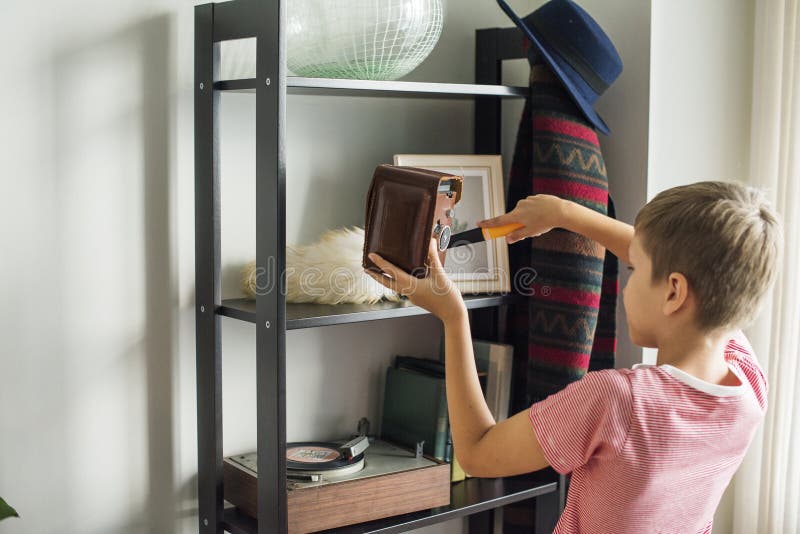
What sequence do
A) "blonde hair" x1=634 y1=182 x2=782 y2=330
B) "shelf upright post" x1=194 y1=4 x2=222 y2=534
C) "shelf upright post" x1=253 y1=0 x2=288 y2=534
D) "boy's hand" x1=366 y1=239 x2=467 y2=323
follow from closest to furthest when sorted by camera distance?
"blonde hair" x1=634 y1=182 x2=782 y2=330
"boy's hand" x1=366 y1=239 x2=467 y2=323
"shelf upright post" x1=253 y1=0 x2=288 y2=534
"shelf upright post" x1=194 y1=4 x2=222 y2=534

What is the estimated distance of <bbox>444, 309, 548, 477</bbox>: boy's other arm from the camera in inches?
44.4

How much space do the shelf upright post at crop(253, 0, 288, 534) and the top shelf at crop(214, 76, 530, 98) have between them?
0.05 meters

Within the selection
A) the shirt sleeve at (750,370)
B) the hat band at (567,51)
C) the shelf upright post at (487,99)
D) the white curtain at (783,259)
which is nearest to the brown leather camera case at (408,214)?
the shirt sleeve at (750,370)

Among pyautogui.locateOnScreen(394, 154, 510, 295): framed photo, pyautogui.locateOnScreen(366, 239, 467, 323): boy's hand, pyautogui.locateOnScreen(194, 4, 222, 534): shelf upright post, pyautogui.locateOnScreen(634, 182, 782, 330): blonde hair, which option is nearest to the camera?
pyautogui.locateOnScreen(634, 182, 782, 330): blonde hair

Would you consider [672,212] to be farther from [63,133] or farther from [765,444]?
[765,444]

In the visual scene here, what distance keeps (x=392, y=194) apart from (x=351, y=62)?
38cm

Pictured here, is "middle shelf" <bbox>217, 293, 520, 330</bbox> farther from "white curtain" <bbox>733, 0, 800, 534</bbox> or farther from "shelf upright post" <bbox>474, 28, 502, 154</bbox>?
"white curtain" <bbox>733, 0, 800, 534</bbox>

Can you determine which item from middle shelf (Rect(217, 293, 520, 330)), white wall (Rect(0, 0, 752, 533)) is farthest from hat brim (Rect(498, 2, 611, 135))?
middle shelf (Rect(217, 293, 520, 330))

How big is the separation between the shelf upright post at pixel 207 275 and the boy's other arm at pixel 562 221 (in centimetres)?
50

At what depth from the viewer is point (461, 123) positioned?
200 centimetres

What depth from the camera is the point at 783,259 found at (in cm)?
197

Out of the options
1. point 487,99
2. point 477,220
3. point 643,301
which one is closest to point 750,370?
point 643,301

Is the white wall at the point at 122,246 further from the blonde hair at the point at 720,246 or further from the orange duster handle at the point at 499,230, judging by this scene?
the blonde hair at the point at 720,246

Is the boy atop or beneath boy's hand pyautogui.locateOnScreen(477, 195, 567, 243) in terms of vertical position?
beneath
